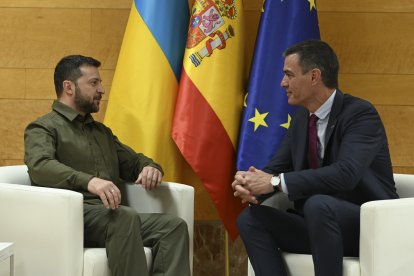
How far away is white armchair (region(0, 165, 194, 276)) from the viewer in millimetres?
2678

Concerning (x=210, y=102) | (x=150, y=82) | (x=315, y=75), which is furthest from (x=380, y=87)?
(x=150, y=82)

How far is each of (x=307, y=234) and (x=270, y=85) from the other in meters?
1.01

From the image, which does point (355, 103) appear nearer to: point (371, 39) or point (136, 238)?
point (136, 238)

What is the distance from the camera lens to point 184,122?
→ 140 inches

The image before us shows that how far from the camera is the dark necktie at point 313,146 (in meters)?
2.89

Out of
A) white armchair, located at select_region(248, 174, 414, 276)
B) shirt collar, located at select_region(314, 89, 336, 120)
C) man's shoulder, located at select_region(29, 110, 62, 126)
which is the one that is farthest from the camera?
man's shoulder, located at select_region(29, 110, 62, 126)

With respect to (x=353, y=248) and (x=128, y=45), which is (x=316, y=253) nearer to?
(x=353, y=248)

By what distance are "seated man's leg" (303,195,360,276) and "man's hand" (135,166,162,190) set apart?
0.78 metres

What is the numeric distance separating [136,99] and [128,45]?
31 cm

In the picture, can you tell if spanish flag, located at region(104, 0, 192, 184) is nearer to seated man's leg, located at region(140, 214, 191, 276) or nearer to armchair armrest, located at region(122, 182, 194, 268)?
armchair armrest, located at region(122, 182, 194, 268)

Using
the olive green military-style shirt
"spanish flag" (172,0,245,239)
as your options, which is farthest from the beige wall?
the olive green military-style shirt

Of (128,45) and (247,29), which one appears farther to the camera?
(247,29)

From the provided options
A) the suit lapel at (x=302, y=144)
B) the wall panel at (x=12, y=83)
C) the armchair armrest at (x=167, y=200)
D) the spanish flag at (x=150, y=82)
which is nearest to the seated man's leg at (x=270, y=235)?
the suit lapel at (x=302, y=144)

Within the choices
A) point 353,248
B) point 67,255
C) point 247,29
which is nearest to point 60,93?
point 67,255
